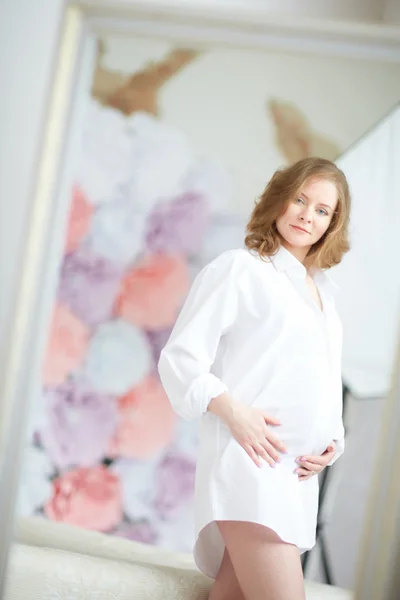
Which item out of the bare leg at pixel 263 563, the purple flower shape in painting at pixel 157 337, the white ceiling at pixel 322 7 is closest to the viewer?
the bare leg at pixel 263 563

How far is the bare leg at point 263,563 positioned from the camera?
0.94 metres

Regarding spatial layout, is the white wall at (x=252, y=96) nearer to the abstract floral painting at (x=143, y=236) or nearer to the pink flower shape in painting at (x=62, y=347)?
the abstract floral painting at (x=143, y=236)

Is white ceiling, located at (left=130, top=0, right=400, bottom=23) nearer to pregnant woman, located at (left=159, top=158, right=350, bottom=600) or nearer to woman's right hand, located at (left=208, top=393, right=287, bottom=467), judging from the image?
pregnant woman, located at (left=159, top=158, right=350, bottom=600)

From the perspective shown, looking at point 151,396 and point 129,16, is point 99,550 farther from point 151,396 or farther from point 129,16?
point 129,16

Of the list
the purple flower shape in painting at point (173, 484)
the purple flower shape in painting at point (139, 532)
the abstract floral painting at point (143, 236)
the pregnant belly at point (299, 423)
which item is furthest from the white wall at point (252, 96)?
the purple flower shape in painting at point (139, 532)

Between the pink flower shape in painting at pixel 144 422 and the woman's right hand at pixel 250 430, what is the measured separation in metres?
Answer: 0.18

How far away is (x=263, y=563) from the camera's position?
958 mm

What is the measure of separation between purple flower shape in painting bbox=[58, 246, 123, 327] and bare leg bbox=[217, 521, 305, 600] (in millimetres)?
407

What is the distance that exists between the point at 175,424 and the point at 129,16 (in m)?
0.69

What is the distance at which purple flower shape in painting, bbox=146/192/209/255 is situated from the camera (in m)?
1.13

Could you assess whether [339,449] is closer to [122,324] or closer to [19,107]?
[122,324]

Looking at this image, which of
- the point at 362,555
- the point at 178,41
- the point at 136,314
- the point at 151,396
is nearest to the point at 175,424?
the point at 151,396

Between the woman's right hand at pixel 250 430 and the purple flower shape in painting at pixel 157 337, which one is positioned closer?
the woman's right hand at pixel 250 430

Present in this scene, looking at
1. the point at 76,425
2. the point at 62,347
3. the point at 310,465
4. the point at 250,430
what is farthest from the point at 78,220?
the point at 310,465
